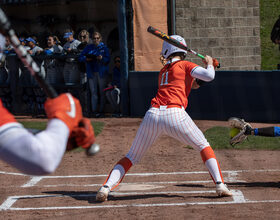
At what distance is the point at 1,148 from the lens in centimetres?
267

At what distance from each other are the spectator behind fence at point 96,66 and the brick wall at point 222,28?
2.84 metres

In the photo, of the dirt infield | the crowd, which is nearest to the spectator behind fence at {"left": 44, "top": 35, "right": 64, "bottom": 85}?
the crowd

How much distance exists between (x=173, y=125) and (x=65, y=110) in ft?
→ 10.4

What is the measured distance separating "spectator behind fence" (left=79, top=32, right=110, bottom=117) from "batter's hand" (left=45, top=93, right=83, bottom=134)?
1050cm

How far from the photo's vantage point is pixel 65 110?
273 cm

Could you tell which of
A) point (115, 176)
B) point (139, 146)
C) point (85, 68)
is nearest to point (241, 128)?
point (139, 146)

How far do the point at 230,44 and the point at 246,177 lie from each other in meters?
8.86

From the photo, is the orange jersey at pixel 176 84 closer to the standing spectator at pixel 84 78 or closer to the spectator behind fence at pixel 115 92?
the spectator behind fence at pixel 115 92

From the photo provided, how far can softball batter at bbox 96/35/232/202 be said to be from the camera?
5.84 m

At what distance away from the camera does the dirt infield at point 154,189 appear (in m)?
5.58

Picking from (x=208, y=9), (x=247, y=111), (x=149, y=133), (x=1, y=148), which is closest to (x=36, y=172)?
(x=1, y=148)

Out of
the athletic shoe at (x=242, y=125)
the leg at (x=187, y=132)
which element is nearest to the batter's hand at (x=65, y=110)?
the leg at (x=187, y=132)

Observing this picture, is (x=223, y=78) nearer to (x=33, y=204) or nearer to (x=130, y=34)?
(x=130, y=34)

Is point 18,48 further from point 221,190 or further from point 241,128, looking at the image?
point 241,128
